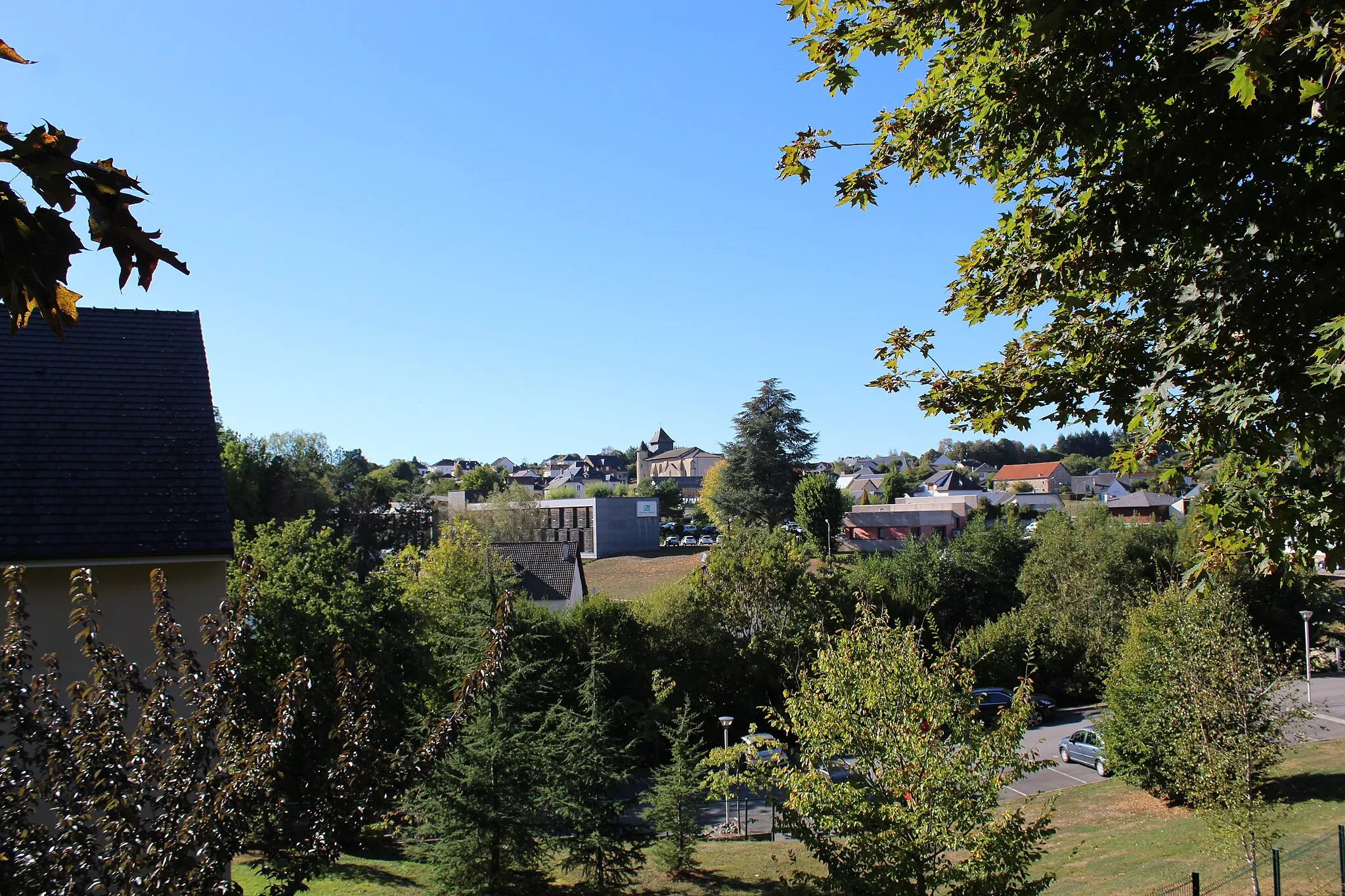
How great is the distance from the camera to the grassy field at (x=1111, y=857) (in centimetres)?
1461

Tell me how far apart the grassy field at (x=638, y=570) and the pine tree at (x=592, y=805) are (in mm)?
37769

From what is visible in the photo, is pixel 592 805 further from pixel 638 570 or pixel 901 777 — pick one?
pixel 638 570

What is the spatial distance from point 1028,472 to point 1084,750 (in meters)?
96.8

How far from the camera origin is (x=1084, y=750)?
27.4 m

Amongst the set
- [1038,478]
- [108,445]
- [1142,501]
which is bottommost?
[1142,501]

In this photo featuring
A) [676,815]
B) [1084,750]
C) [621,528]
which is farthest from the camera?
[621,528]

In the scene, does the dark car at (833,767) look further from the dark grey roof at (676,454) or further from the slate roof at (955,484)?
the dark grey roof at (676,454)

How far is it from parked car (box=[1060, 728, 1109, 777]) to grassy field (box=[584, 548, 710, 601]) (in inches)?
1101

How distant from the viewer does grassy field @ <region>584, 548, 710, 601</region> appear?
58.3 metres

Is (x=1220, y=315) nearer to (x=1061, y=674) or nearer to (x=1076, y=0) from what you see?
(x=1076, y=0)

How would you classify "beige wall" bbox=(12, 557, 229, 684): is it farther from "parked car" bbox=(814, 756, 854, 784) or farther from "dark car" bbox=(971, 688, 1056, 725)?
"dark car" bbox=(971, 688, 1056, 725)

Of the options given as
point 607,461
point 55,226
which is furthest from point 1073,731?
point 607,461

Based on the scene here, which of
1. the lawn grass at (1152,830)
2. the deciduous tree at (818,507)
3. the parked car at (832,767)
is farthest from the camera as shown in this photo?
the deciduous tree at (818,507)

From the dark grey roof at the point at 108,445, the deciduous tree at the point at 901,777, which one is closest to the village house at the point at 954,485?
the deciduous tree at the point at 901,777
